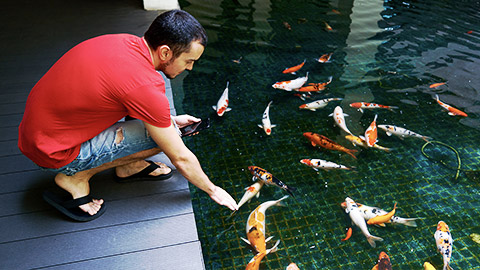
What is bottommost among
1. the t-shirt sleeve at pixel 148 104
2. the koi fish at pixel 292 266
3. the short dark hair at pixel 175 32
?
the koi fish at pixel 292 266

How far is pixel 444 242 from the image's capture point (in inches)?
75.6

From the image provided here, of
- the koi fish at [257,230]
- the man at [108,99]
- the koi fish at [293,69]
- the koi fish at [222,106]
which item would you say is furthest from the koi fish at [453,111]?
the man at [108,99]

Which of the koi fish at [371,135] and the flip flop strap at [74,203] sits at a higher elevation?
the flip flop strap at [74,203]

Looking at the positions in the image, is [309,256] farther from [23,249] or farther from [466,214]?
[23,249]

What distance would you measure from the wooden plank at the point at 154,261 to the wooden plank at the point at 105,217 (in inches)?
8.0

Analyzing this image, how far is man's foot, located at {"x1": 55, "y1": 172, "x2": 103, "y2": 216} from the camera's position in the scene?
5.90 feet

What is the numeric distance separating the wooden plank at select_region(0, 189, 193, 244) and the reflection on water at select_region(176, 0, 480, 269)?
18cm

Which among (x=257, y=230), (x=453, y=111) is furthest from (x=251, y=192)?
(x=453, y=111)

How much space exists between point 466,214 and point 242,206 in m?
1.37

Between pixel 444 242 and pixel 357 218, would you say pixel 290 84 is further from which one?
pixel 444 242

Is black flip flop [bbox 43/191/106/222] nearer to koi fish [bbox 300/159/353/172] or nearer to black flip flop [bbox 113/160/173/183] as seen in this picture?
black flip flop [bbox 113/160/173/183]

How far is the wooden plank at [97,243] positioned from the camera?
164cm

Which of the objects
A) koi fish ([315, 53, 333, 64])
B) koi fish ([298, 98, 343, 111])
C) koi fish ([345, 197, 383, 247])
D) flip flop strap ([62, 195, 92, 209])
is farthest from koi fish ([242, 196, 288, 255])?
koi fish ([315, 53, 333, 64])

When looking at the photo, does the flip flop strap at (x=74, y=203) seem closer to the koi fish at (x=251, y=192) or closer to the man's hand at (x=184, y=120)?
the man's hand at (x=184, y=120)
